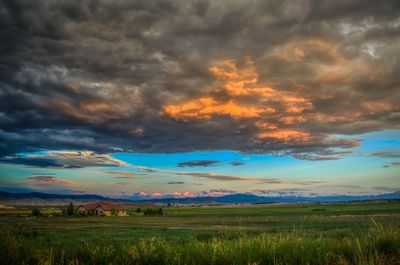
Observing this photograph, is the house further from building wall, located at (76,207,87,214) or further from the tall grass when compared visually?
the tall grass

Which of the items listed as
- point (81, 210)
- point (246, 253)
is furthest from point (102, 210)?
point (246, 253)

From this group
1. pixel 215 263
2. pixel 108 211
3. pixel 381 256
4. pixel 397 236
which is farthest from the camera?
pixel 108 211

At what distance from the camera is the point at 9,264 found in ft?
29.4

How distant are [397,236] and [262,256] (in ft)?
11.1

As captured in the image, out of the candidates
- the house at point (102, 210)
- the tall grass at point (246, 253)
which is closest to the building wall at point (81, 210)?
the house at point (102, 210)

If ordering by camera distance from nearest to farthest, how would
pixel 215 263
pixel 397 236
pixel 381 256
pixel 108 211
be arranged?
pixel 381 256, pixel 215 263, pixel 397 236, pixel 108 211

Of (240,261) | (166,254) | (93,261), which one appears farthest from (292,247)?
(93,261)

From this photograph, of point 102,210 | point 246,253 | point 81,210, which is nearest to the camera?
point 246,253

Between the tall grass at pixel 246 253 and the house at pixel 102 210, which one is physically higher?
the tall grass at pixel 246 253

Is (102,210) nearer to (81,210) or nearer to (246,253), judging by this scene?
(81,210)

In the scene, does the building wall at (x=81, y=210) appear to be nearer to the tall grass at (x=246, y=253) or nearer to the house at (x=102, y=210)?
the house at (x=102, y=210)

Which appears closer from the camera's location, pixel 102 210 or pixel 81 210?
pixel 102 210

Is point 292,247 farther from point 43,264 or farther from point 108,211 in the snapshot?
point 108,211

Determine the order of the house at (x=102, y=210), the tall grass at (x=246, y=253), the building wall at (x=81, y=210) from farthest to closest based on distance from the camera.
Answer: the building wall at (x=81, y=210) < the house at (x=102, y=210) < the tall grass at (x=246, y=253)
